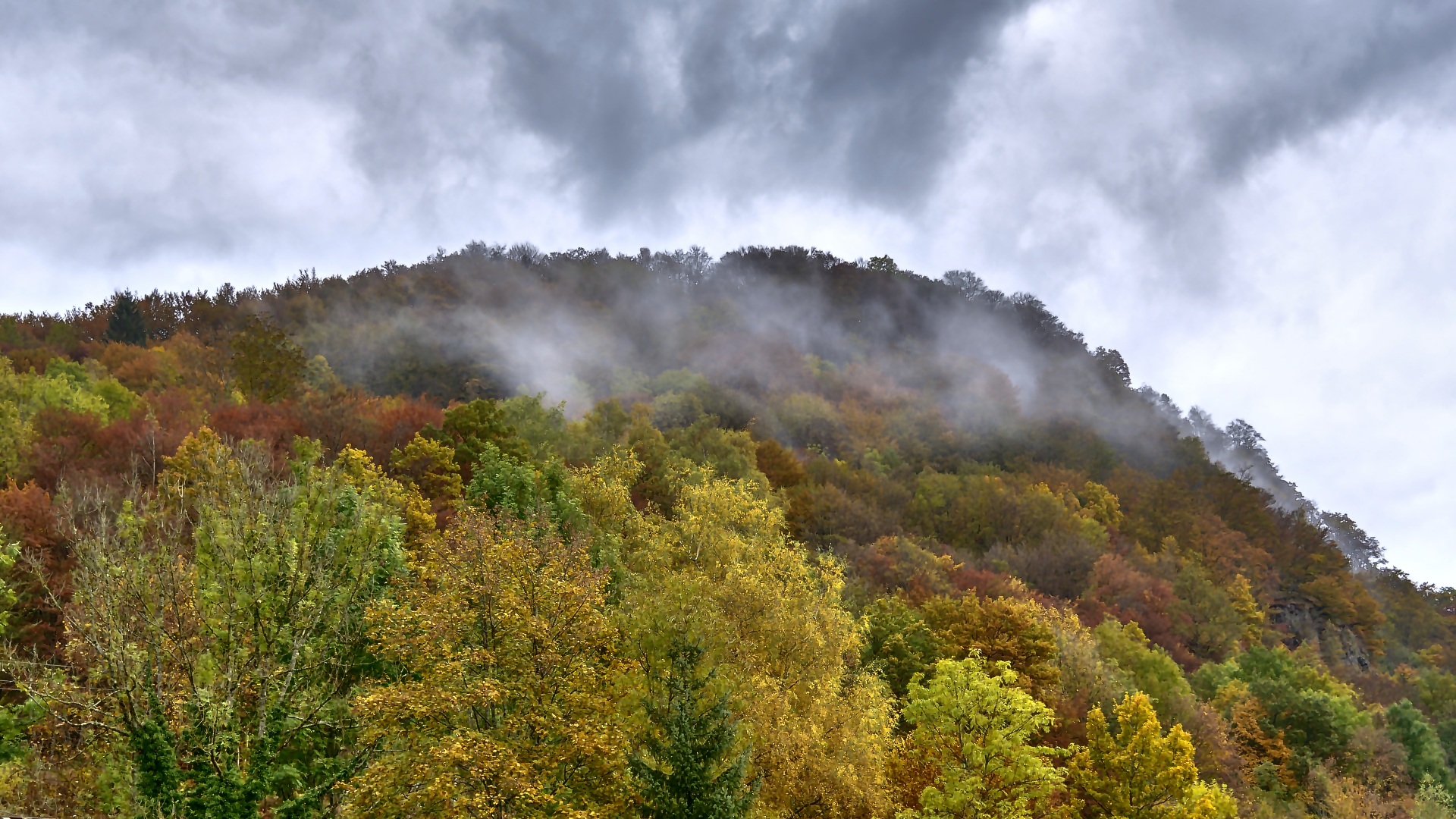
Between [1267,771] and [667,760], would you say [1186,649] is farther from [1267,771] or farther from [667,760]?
[667,760]

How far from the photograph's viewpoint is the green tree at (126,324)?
91.7 meters

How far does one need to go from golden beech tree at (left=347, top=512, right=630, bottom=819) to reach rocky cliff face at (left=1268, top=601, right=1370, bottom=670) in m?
112

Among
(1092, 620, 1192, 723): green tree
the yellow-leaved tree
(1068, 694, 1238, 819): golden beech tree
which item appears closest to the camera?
the yellow-leaved tree

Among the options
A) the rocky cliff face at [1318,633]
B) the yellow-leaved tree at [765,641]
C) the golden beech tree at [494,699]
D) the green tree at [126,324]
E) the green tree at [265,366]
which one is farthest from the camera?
the rocky cliff face at [1318,633]

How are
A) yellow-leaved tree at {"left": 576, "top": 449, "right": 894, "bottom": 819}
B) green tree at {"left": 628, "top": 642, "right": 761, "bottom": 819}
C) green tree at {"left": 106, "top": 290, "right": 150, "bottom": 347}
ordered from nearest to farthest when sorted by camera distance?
1. green tree at {"left": 628, "top": 642, "right": 761, "bottom": 819}
2. yellow-leaved tree at {"left": 576, "top": 449, "right": 894, "bottom": 819}
3. green tree at {"left": 106, "top": 290, "right": 150, "bottom": 347}

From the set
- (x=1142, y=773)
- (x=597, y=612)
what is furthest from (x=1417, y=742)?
(x=597, y=612)

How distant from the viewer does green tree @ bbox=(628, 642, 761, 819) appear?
1748 cm

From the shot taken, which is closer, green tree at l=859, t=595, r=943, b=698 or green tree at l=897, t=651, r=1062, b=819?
green tree at l=897, t=651, r=1062, b=819

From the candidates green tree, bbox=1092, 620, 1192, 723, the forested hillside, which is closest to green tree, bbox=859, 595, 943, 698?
the forested hillside

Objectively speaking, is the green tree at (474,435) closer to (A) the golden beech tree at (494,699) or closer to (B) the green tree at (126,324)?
(A) the golden beech tree at (494,699)

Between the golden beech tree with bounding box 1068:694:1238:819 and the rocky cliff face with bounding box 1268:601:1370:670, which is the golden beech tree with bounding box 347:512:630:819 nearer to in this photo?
the golden beech tree with bounding box 1068:694:1238:819

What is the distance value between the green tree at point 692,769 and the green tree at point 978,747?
14.0m

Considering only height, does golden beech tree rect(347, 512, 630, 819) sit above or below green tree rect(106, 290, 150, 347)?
below

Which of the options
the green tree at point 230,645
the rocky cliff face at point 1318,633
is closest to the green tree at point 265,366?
the green tree at point 230,645
